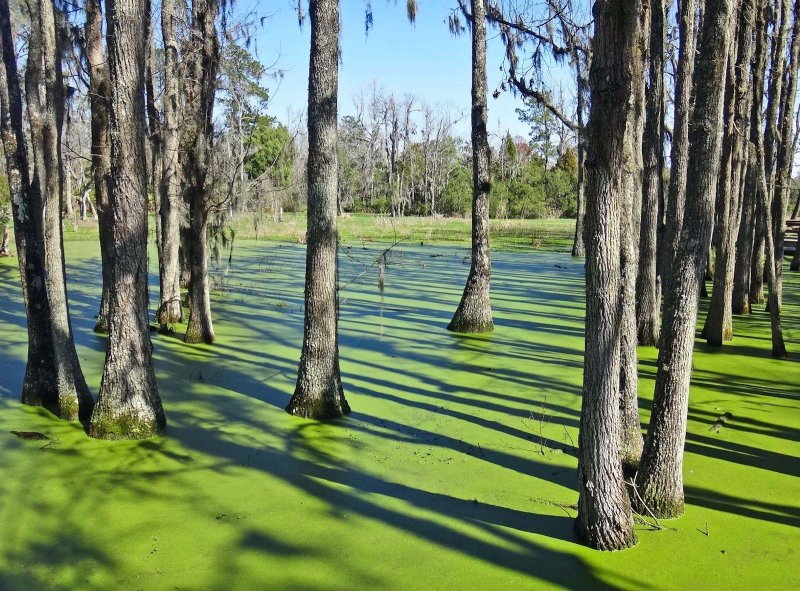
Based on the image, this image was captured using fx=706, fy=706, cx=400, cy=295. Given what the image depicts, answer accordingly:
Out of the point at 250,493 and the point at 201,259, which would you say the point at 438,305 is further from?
the point at 250,493

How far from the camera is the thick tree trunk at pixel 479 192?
10470 millimetres

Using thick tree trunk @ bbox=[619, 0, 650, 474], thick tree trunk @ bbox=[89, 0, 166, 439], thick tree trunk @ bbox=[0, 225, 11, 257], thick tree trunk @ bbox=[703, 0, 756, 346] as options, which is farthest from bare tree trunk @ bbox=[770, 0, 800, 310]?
thick tree trunk @ bbox=[0, 225, 11, 257]

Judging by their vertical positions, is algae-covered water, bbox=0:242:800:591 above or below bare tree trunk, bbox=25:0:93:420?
below

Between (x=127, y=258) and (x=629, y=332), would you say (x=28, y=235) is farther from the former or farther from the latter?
(x=629, y=332)

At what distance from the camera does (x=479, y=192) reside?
420 inches

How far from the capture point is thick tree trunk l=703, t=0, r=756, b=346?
8531 mm

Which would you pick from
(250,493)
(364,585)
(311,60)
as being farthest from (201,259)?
(364,585)

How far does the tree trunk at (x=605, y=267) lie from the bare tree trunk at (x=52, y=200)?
4.70 metres

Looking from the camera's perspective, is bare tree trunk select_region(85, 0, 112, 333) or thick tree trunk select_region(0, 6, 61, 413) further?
bare tree trunk select_region(85, 0, 112, 333)

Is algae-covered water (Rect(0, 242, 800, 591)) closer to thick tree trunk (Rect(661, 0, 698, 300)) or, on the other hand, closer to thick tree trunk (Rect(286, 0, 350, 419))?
thick tree trunk (Rect(286, 0, 350, 419))

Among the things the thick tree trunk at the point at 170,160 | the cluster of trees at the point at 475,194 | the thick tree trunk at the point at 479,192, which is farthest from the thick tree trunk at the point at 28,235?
the thick tree trunk at the point at 479,192

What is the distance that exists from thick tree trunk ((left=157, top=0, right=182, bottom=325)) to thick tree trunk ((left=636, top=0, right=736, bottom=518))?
7299 millimetres

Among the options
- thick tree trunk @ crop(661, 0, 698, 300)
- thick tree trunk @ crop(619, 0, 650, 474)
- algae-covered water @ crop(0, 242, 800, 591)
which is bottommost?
algae-covered water @ crop(0, 242, 800, 591)

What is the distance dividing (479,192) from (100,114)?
536 centimetres
